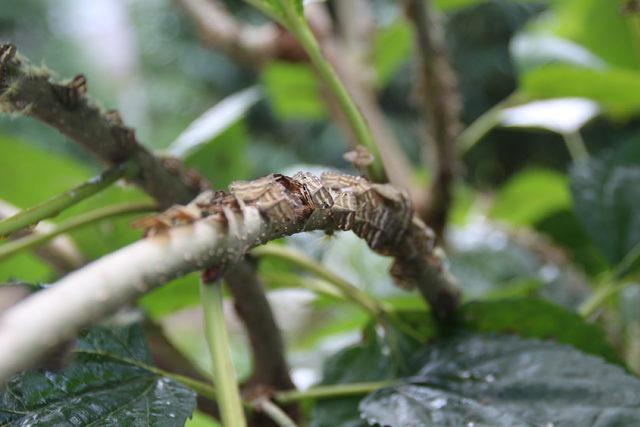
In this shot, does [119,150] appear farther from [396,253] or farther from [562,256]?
[562,256]

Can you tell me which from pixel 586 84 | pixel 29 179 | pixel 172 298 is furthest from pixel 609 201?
pixel 29 179

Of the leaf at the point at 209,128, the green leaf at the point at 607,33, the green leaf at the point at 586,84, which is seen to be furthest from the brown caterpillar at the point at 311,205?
the green leaf at the point at 607,33

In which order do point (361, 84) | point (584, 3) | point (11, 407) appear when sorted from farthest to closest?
point (361, 84) < point (584, 3) < point (11, 407)

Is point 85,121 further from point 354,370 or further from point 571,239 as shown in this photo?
point 571,239

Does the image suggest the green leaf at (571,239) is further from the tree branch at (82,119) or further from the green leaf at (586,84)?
the tree branch at (82,119)

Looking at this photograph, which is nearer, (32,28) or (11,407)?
(11,407)

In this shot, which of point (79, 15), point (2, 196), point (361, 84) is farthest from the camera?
point (79, 15)

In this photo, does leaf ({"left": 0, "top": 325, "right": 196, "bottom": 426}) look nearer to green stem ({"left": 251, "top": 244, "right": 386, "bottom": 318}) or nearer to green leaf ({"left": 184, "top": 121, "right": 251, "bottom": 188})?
green stem ({"left": 251, "top": 244, "right": 386, "bottom": 318})

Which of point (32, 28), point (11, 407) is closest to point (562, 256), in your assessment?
point (11, 407)
